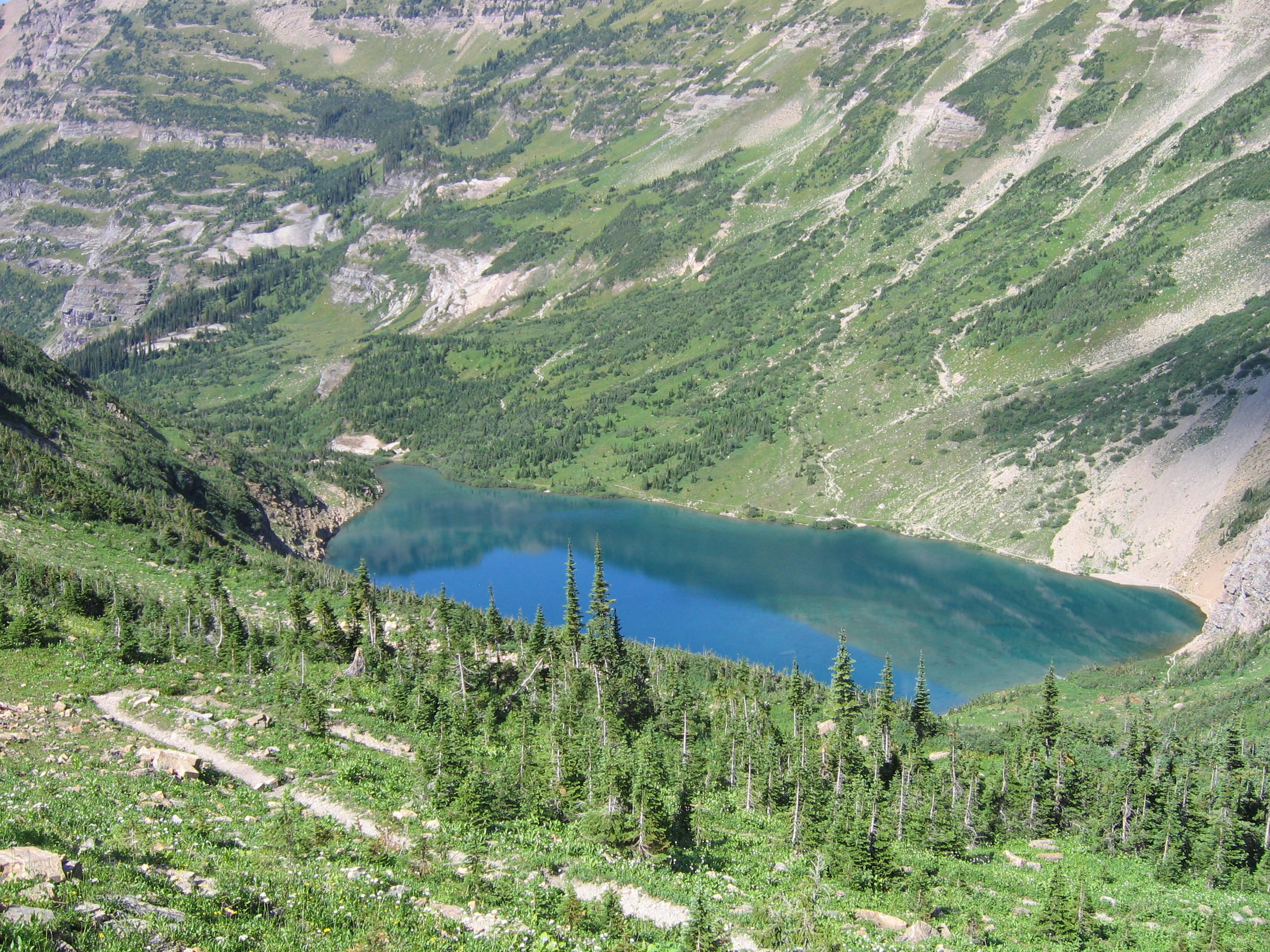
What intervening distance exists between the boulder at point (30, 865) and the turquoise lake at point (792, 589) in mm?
84343

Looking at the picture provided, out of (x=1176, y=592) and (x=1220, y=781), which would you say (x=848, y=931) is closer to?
(x=1220, y=781)

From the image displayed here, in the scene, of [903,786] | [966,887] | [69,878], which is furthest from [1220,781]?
[69,878]

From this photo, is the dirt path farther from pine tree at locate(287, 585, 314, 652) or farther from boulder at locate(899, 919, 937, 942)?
boulder at locate(899, 919, 937, 942)

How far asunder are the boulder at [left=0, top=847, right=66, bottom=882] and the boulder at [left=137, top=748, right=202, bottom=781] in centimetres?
1334

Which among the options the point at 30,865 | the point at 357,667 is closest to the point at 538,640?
the point at 357,667

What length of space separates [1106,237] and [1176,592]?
91710mm

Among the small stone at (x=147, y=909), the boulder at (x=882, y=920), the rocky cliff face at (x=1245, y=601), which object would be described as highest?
the rocky cliff face at (x=1245, y=601)

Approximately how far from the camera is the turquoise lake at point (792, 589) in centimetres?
10194

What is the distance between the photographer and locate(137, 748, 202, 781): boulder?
3067 cm

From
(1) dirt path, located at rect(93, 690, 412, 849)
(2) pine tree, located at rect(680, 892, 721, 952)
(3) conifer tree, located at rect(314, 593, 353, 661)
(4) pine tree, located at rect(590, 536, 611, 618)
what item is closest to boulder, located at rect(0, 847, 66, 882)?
(1) dirt path, located at rect(93, 690, 412, 849)

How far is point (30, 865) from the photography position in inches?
666

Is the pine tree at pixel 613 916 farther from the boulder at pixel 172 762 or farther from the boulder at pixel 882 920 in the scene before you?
the boulder at pixel 172 762

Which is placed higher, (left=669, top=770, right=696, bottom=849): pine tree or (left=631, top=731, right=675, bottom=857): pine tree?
(left=631, top=731, right=675, bottom=857): pine tree

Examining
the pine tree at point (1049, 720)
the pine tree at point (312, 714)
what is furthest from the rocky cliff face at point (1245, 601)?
the pine tree at point (312, 714)
